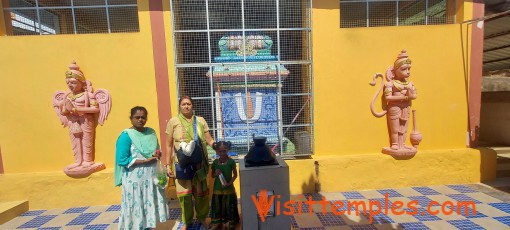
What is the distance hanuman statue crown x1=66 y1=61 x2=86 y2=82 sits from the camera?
3.73m

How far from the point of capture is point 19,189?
156 inches

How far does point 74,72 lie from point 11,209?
227cm

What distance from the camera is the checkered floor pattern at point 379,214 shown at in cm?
325

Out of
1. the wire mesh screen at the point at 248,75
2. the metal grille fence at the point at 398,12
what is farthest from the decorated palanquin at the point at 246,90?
the metal grille fence at the point at 398,12

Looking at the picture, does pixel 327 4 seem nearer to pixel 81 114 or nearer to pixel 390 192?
pixel 390 192

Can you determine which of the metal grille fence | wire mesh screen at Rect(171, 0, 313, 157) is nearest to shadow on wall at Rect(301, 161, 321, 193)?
wire mesh screen at Rect(171, 0, 313, 157)

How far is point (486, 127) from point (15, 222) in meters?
11.5

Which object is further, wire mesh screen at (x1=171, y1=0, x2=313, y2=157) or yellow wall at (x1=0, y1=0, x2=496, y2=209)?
wire mesh screen at (x1=171, y1=0, x2=313, y2=157)

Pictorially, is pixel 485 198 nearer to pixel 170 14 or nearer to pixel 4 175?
pixel 170 14

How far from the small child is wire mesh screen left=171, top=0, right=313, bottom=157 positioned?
1083 mm

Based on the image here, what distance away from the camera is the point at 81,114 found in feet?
12.6

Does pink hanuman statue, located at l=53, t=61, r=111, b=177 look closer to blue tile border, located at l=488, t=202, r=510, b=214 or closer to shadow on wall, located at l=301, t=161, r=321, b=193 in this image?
shadow on wall, located at l=301, t=161, r=321, b=193

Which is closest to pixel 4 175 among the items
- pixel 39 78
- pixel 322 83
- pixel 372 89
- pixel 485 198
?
pixel 39 78

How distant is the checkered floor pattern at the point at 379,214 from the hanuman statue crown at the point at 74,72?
211 cm
